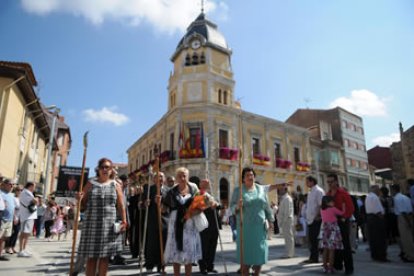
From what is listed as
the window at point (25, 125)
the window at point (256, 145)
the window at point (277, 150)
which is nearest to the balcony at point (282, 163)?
the window at point (277, 150)

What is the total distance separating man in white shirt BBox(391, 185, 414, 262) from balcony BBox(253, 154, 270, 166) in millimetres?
18810

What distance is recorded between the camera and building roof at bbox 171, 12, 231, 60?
25880 mm

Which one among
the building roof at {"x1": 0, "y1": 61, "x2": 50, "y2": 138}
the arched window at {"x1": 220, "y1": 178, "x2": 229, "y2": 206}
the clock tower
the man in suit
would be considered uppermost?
the clock tower

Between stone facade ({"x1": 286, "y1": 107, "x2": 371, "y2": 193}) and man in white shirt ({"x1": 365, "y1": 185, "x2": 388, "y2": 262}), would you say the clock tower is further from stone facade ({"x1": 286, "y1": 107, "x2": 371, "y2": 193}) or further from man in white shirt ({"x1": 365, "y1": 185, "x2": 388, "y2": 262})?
man in white shirt ({"x1": 365, "y1": 185, "x2": 388, "y2": 262})

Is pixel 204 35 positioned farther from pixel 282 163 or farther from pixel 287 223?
pixel 287 223

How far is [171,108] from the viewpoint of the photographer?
25.6 m

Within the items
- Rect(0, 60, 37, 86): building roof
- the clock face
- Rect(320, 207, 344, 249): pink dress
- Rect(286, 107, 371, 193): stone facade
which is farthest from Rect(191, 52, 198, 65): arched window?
Rect(320, 207, 344, 249): pink dress

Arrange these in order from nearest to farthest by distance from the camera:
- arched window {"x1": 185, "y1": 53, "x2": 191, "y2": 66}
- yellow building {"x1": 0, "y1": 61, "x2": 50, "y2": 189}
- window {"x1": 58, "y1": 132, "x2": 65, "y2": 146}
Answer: yellow building {"x1": 0, "y1": 61, "x2": 50, "y2": 189} → arched window {"x1": 185, "y1": 53, "x2": 191, "y2": 66} → window {"x1": 58, "y1": 132, "x2": 65, "y2": 146}

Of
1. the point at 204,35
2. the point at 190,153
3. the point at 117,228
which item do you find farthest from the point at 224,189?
the point at 117,228

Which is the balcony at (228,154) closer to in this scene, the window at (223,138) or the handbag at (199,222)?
Answer: the window at (223,138)

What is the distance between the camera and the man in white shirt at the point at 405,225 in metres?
6.58

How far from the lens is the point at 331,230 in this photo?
5.45m

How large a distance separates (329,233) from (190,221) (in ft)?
9.23

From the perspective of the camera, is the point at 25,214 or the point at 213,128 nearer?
the point at 25,214
